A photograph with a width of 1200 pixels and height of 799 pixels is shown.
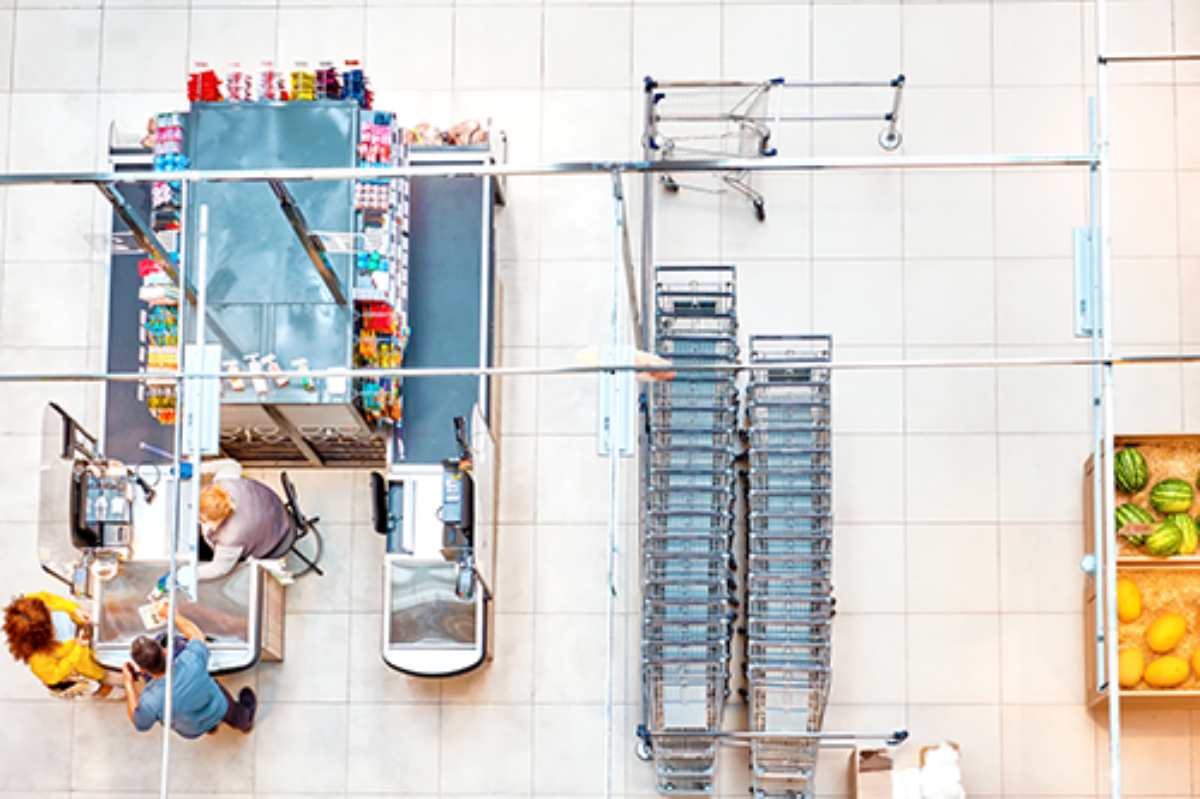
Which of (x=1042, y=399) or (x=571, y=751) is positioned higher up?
(x=1042, y=399)

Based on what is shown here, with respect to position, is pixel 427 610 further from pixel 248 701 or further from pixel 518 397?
pixel 518 397

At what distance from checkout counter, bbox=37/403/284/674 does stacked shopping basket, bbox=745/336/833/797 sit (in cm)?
235

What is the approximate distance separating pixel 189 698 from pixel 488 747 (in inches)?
62.5

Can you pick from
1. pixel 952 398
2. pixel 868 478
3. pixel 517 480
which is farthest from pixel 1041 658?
pixel 517 480

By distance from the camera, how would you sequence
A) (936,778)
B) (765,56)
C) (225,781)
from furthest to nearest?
(765,56) → (225,781) → (936,778)

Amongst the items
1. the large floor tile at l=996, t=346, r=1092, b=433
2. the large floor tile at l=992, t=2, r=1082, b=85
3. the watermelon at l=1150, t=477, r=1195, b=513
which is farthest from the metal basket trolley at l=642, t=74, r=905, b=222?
the watermelon at l=1150, t=477, r=1195, b=513

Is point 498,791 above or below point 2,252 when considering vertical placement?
below

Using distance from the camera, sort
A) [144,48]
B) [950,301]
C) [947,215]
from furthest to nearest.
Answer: [144,48] < [947,215] < [950,301]

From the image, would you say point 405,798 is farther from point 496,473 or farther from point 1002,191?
point 1002,191

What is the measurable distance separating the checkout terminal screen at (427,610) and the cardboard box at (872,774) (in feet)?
6.17

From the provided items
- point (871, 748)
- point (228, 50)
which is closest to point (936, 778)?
point (871, 748)

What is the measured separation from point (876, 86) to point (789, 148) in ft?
1.77

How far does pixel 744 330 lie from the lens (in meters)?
10.5

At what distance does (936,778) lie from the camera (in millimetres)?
9500
